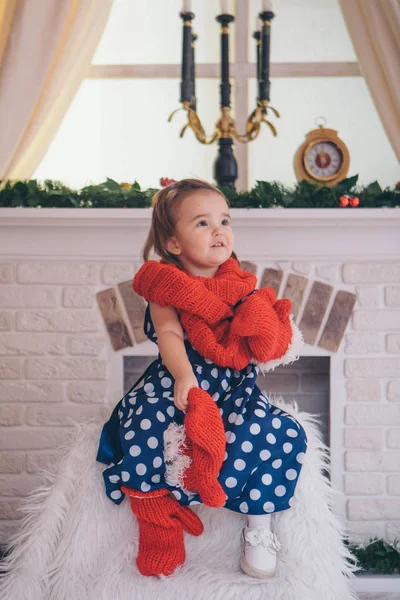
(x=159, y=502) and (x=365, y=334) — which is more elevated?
(x=365, y=334)

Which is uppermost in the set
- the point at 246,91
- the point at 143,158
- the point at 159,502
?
the point at 246,91

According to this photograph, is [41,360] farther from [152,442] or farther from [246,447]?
[246,447]

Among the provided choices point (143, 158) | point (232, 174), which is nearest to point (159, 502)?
point (232, 174)

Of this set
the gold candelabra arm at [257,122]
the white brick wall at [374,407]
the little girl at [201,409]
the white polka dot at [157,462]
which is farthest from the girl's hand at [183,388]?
the gold candelabra arm at [257,122]

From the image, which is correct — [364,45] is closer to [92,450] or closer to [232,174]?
[232,174]

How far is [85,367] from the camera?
222 centimetres

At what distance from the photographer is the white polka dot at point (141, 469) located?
1.30m

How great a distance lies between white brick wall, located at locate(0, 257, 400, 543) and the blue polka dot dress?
857 mm

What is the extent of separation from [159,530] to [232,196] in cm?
115

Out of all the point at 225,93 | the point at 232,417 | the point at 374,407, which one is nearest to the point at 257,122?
the point at 225,93

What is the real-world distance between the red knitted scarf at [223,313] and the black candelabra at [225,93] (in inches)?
35.5

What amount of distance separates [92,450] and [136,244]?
0.90 m

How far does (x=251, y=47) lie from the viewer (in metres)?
2.58

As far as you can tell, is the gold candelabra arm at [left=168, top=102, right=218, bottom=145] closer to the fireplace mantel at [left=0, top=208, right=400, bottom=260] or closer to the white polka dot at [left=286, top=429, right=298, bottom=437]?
the fireplace mantel at [left=0, top=208, right=400, bottom=260]
